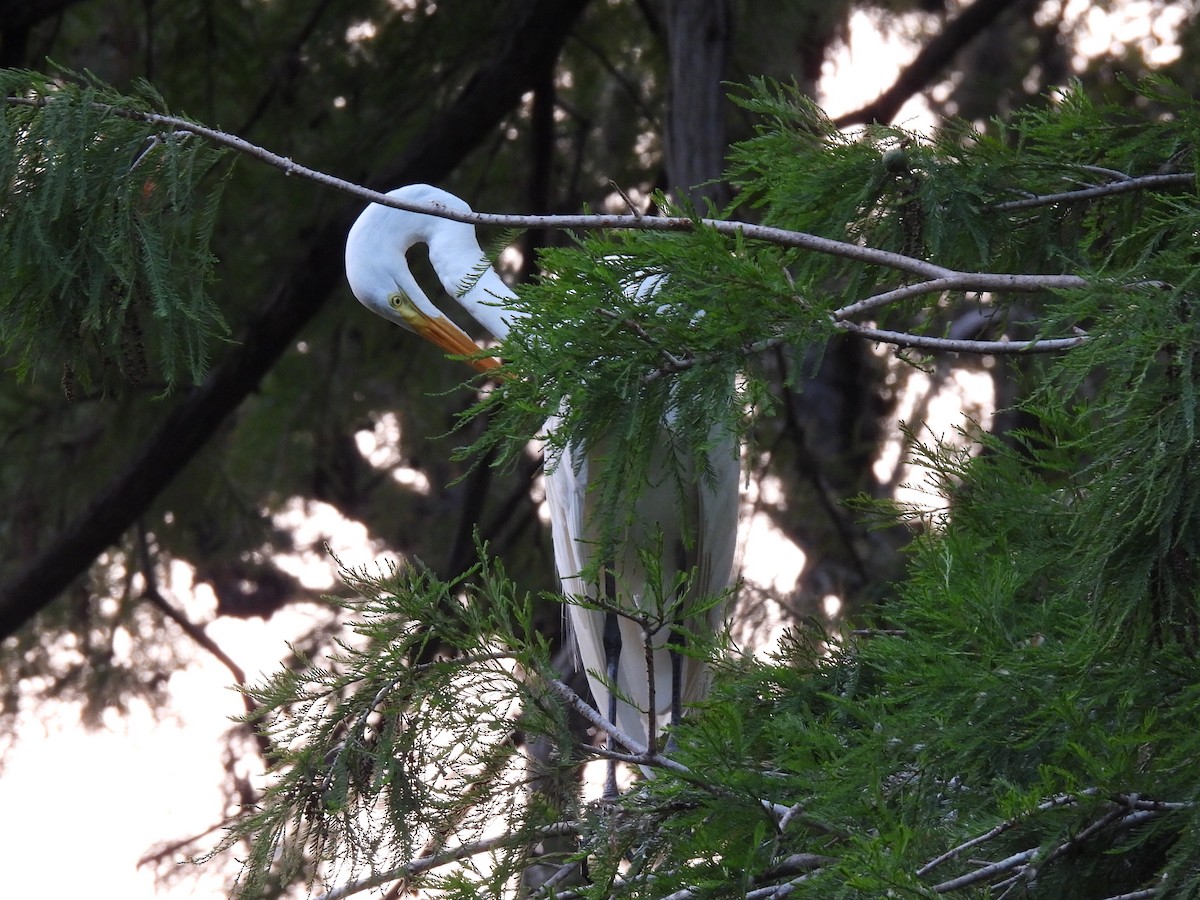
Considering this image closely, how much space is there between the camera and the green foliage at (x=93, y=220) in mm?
1810

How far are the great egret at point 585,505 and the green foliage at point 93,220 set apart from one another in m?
0.74

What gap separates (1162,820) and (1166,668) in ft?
0.73

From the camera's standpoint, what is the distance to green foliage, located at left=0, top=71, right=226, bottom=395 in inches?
71.2

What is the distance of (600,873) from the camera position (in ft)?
5.48

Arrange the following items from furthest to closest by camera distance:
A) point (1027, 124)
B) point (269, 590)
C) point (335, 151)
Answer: point (269, 590), point (335, 151), point (1027, 124)

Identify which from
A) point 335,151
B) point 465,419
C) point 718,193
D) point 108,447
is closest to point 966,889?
point 465,419

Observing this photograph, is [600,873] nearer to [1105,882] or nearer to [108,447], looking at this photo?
[1105,882]

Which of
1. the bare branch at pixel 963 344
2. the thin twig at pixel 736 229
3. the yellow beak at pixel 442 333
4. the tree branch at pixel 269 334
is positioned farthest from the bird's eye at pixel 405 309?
the bare branch at pixel 963 344

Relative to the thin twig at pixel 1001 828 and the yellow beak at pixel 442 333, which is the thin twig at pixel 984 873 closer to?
the thin twig at pixel 1001 828

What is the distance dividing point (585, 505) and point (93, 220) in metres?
1.61

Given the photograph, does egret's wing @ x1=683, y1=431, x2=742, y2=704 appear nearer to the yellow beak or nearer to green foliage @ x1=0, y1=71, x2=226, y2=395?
the yellow beak

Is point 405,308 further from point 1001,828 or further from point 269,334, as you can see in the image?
point 1001,828

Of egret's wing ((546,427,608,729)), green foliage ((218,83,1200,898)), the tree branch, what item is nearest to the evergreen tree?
green foliage ((218,83,1200,898))

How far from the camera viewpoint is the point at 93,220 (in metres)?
1.85
